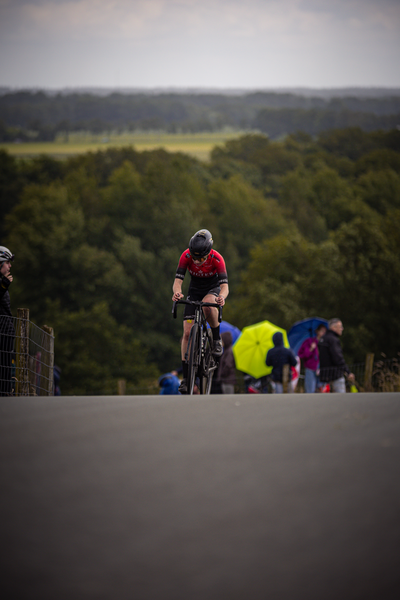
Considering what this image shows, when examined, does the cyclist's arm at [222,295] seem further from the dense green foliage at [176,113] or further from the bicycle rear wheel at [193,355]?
the dense green foliage at [176,113]

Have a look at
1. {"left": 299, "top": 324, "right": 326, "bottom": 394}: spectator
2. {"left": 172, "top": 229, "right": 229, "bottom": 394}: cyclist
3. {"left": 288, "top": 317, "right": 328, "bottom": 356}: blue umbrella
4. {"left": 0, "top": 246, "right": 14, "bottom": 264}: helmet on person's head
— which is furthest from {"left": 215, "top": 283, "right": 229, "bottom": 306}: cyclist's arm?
{"left": 288, "top": 317, "right": 328, "bottom": 356}: blue umbrella

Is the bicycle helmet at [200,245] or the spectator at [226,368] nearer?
the bicycle helmet at [200,245]

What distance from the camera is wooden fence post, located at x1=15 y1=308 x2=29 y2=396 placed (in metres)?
6.12

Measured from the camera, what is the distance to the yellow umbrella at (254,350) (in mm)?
11094

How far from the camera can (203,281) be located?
22.2 ft

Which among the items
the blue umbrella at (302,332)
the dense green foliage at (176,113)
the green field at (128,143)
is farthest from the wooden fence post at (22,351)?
the dense green foliage at (176,113)

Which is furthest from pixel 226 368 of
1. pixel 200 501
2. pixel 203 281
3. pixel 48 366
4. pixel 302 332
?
pixel 200 501

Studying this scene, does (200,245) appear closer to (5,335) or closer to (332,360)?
(5,335)

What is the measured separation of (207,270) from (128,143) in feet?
219

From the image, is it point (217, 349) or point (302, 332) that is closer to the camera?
point (217, 349)

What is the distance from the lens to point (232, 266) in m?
51.2

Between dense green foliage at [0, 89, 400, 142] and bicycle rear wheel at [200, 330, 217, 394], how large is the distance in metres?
68.5

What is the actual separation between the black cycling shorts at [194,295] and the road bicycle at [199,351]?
54mm

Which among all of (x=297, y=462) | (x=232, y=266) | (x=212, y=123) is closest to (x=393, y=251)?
(x=232, y=266)
